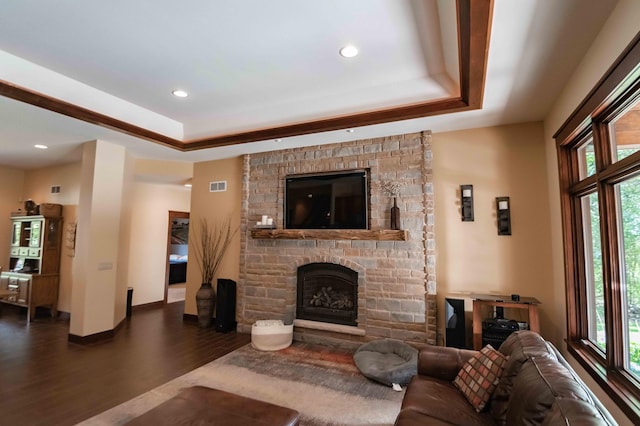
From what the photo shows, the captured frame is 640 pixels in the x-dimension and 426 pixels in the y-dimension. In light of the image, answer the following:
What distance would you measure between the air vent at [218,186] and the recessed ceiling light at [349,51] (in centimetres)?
340

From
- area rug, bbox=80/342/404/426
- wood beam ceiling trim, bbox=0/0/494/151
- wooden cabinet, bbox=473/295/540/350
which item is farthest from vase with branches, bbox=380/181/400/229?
area rug, bbox=80/342/404/426

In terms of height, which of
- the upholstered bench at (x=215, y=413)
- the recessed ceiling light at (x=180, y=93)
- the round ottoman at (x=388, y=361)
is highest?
the recessed ceiling light at (x=180, y=93)

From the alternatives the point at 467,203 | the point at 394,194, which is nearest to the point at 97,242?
the point at 394,194

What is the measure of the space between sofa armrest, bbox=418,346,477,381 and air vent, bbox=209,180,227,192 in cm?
434

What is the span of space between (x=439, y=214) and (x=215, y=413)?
3.35 metres

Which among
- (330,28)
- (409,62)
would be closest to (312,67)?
(330,28)

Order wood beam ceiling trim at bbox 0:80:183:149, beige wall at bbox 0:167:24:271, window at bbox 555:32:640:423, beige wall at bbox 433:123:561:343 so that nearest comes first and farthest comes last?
window at bbox 555:32:640:423
wood beam ceiling trim at bbox 0:80:183:149
beige wall at bbox 433:123:561:343
beige wall at bbox 0:167:24:271

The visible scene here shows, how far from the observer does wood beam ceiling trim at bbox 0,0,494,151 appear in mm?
2082

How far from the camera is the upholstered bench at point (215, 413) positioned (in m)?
1.84

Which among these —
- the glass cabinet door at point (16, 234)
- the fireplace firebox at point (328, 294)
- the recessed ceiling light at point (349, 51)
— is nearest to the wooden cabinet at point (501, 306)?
the fireplace firebox at point (328, 294)

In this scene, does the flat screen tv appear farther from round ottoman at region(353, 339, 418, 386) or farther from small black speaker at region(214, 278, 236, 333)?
round ottoman at region(353, 339, 418, 386)

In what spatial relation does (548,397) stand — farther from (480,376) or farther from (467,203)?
(467,203)

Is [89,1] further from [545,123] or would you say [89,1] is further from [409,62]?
[545,123]

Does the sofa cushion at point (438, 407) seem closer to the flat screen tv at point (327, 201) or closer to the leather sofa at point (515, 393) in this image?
the leather sofa at point (515, 393)
